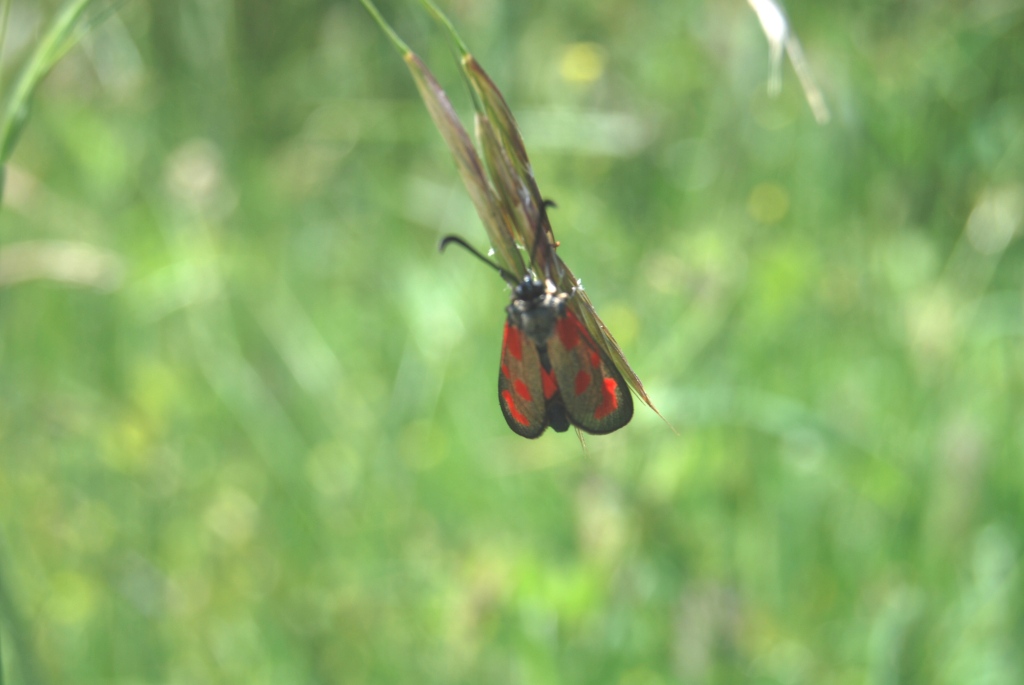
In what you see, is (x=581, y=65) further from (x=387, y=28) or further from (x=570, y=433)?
(x=387, y=28)

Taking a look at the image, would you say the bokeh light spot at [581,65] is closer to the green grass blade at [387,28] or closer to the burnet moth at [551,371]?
the burnet moth at [551,371]

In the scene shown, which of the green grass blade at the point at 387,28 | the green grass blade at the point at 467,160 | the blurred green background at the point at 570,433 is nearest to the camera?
the green grass blade at the point at 387,28

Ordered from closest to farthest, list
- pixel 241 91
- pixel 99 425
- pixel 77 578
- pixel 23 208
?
pixel 77 578
pixel 99 425
pixel 23 208
pixel 241 91

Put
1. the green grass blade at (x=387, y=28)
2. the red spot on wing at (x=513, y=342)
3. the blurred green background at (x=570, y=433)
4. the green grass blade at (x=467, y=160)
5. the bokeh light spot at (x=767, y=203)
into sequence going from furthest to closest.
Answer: the bokeh light spot at (x=767, y=203)
the blurred green background at (x=570, y=433)
the red spot on wing at (x=513, y=342)
the green grass blade at (x=467, y=160)
the green grass blade at (x=387, y=28)

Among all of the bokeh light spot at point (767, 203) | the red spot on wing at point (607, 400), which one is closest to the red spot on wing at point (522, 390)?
the red spot on wing at point (607, 400)

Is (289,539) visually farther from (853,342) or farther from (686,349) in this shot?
(853,342)

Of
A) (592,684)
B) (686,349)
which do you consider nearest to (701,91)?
(686,349)

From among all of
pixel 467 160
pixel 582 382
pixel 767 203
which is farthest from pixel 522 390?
pixel 767 203

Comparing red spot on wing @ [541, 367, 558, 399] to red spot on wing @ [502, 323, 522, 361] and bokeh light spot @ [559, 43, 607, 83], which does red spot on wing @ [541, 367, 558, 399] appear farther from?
bokeh light spot @ [559, 43, 607, 83]
